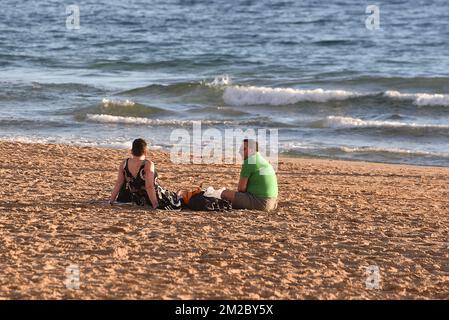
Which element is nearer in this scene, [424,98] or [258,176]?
[258,176]

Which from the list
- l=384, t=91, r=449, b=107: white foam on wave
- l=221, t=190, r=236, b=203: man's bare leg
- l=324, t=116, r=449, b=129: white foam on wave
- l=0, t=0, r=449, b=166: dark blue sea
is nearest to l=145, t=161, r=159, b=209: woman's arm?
l=221, t=190, r=236, b=203: man's bare leg

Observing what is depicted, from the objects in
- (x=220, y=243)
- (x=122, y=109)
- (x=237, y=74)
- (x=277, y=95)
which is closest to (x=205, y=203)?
(x=220, y=243)

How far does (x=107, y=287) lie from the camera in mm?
6473

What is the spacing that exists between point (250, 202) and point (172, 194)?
754mm

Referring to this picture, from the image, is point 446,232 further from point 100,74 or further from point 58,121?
point 100,74

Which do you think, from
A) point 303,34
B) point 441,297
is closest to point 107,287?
point 441,297

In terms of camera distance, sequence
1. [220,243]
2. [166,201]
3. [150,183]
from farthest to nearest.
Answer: [166,201], [150,183], [220,243]

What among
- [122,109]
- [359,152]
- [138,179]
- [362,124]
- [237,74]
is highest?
[237,74]

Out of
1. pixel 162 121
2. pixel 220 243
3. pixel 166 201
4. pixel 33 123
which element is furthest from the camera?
pixel 162 121

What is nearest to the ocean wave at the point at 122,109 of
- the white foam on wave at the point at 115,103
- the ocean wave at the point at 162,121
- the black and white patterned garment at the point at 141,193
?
the white foam on wave at the point at 115,103

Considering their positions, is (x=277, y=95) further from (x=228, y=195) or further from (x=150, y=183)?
(x=150, y=183)

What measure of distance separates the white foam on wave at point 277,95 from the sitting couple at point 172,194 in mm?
12342

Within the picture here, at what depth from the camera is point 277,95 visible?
72.5 feet
